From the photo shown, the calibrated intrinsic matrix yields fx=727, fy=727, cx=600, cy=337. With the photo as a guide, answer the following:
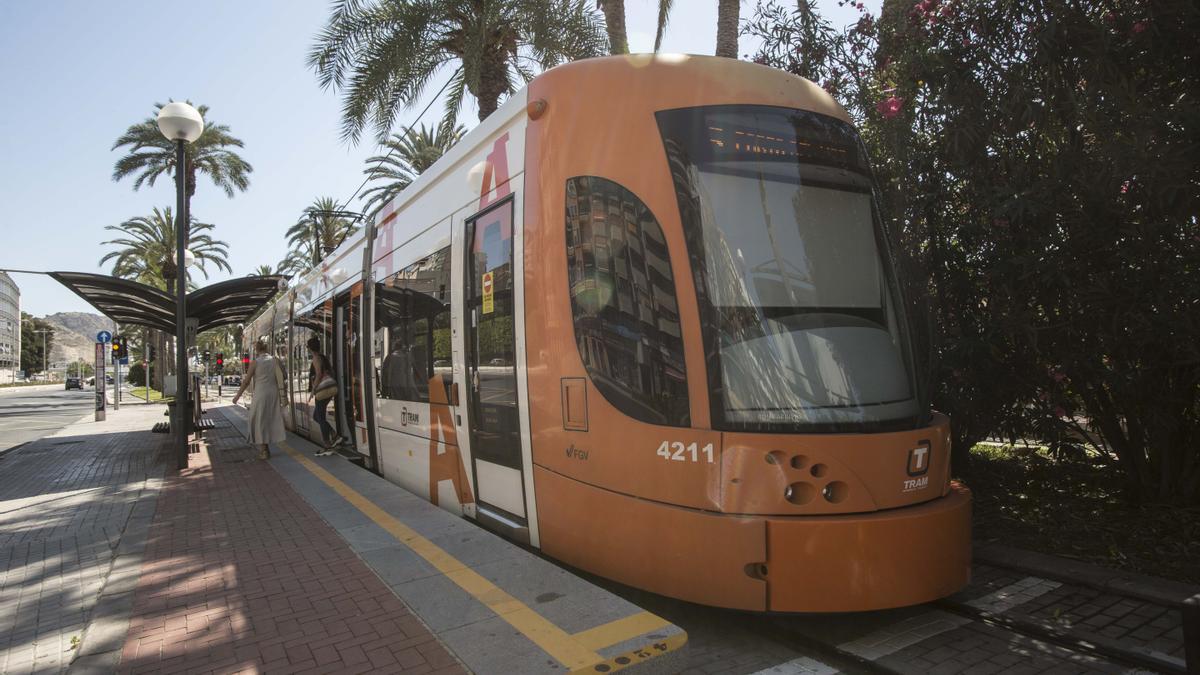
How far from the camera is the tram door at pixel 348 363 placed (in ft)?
30.2

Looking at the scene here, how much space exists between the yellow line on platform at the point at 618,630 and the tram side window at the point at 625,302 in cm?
102

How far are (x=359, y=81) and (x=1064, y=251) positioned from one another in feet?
39.9

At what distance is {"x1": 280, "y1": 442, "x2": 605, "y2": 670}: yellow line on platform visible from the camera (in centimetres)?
335

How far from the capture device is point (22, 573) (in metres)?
5.43

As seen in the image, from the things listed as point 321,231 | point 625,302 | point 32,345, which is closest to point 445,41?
point 625,302

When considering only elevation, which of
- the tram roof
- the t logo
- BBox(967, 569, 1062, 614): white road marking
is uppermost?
the tram roof

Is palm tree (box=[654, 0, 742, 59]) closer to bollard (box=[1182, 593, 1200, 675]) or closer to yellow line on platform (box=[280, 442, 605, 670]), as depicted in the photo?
yellow line on platform (box=[280, 442, 605, 670])

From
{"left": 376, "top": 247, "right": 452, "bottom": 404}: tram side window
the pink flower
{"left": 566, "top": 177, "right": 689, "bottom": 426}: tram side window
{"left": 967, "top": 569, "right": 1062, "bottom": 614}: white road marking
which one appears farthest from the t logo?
the pink flower

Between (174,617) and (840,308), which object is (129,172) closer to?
(174,617)

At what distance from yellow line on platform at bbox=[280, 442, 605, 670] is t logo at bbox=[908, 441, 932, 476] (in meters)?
2.00

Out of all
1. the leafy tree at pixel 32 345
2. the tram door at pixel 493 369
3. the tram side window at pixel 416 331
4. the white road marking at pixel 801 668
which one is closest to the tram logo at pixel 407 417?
the tram side window at pixel 416 331

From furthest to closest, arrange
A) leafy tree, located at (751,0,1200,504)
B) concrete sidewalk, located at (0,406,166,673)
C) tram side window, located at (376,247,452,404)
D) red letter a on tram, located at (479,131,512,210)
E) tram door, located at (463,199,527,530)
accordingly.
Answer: tram side window, located at (376,247,452,404) < red letter a on tram, located at (479,131,512,210) < tram door, located at (463,199,527,530) < leafy tree, located at (751,0,1200,504) < concrete sidewalk, located at (0,406,166,673)

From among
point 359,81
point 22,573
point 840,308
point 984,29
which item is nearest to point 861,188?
point 840,308

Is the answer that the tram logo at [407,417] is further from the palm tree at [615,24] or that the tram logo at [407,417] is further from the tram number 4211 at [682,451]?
the palm tree at [615,24]
